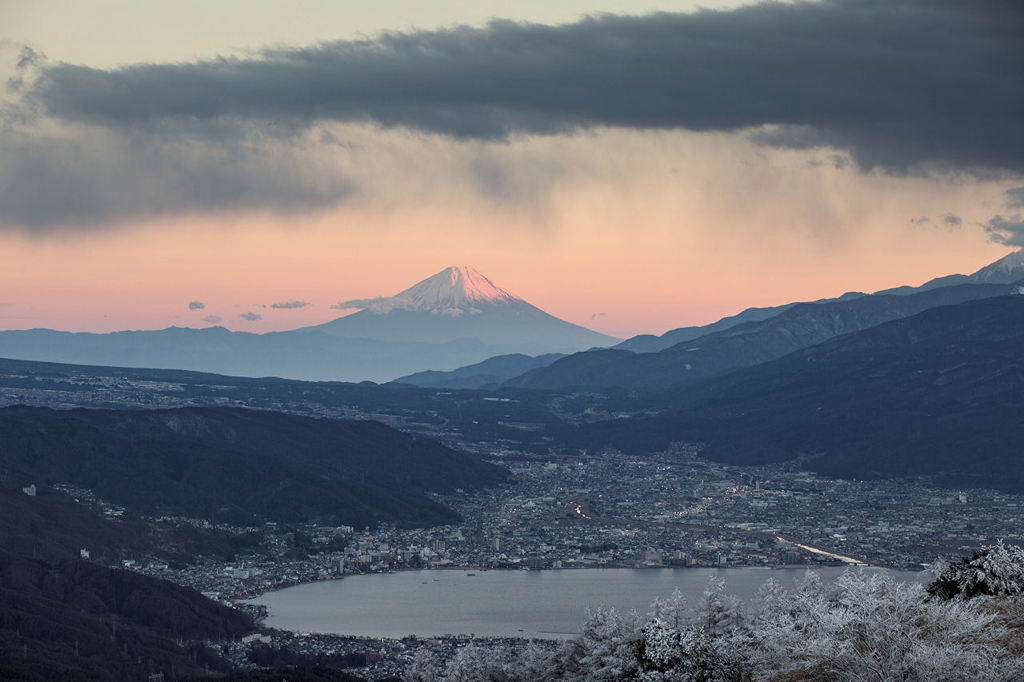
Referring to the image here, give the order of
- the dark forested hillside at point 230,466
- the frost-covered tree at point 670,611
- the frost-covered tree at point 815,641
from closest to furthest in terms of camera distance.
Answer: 1. the frost-covered tree at point 815,641
2. the frost-covered tree at point 670,611
3. the dark forested hillside at point 230,466

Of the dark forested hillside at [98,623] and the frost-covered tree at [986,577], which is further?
the dark forested hillside at [98,623]

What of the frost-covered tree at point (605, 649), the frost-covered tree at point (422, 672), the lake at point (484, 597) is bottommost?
the lake at point (484, 597)

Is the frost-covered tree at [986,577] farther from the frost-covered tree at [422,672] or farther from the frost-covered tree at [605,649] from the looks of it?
the frost-covered tree at [422,672]

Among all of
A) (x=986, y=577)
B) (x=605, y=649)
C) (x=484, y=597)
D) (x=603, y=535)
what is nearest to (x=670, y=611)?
(x=605, y=649)

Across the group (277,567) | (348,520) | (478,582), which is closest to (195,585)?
(277,567)

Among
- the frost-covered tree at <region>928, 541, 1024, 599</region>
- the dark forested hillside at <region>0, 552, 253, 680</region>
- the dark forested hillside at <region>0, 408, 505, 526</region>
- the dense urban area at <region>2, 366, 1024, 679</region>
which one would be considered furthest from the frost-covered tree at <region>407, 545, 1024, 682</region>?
the dark forested hillside at <region>0, 408, 505, 526</region>

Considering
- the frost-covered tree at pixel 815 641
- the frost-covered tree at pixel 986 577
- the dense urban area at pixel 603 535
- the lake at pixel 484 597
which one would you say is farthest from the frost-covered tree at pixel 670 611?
the lake at pixel 484 597
